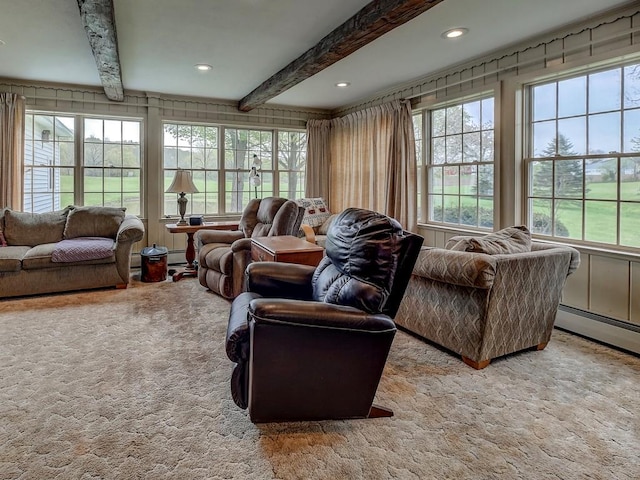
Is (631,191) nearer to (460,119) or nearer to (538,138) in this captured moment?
(538,138)

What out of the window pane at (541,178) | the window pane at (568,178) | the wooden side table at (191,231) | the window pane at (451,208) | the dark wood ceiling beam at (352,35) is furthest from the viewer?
the wooden side table at (191,231)

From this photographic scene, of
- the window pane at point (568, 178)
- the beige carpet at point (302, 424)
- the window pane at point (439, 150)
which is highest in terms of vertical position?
the window pane at point (439, 150)

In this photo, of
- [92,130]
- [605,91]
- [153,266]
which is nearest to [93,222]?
[153,266]

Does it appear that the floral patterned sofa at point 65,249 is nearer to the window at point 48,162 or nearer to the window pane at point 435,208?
the window at point 48,162

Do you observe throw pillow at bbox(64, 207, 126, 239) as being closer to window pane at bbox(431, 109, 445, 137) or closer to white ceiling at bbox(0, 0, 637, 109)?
white ceiling at bbox(0, 0, 637, 109)

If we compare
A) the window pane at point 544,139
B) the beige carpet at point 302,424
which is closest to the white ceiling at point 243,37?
the window pane at point 544,139

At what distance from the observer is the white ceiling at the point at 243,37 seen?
9.84 feet

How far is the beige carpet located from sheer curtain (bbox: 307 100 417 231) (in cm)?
240

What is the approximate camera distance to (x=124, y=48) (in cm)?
384

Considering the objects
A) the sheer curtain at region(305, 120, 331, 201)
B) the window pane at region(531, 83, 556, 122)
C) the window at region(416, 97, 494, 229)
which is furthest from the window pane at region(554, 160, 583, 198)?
the sheer curtain at region(305, 120, 331, 201)

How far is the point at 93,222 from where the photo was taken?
4.91 m

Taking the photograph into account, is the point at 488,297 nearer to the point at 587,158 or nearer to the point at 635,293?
the point at 635,293

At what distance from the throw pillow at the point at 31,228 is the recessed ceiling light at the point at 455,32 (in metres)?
4.52

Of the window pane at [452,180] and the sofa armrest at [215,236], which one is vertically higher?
the window pane at [452,180]
